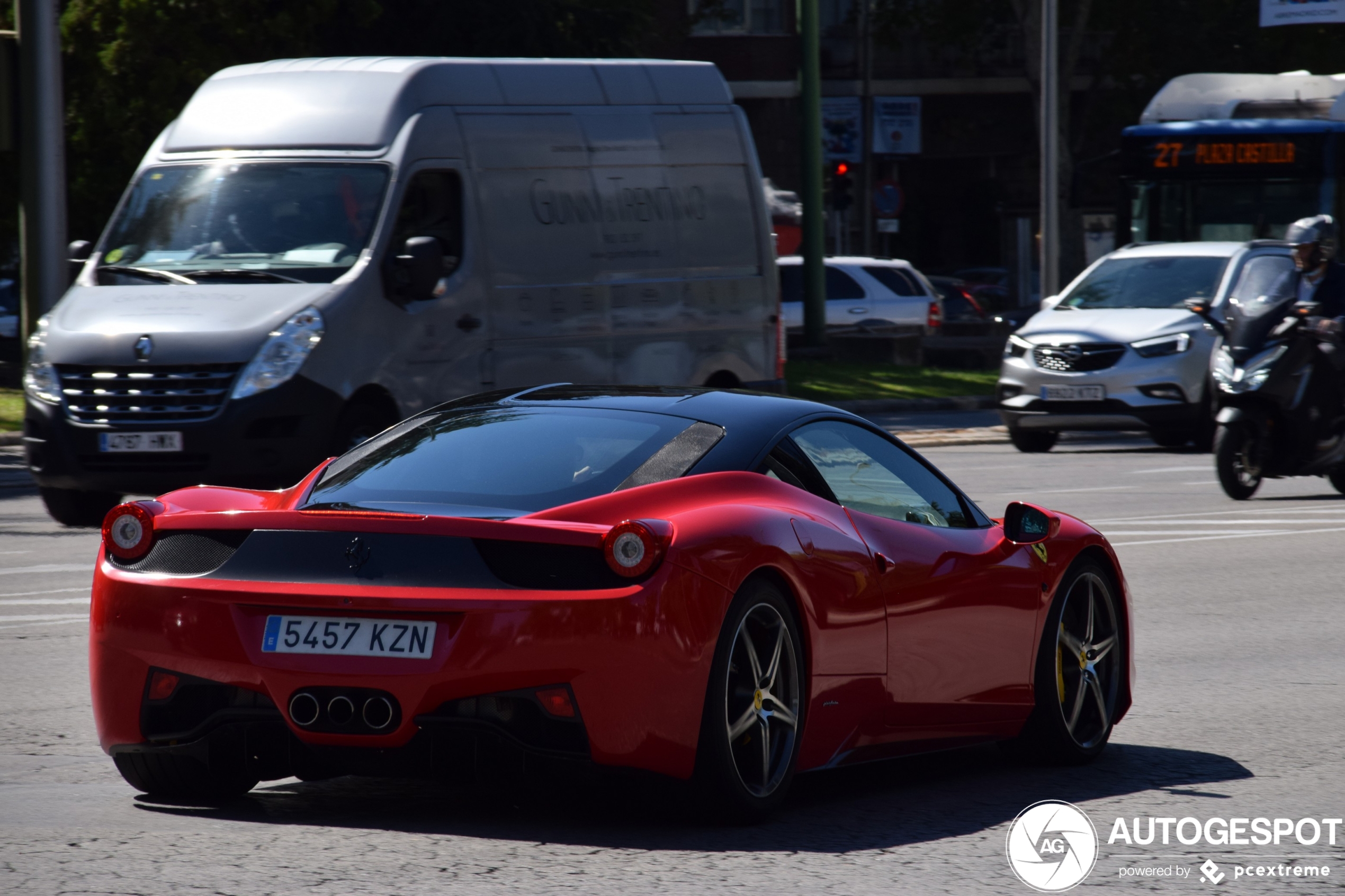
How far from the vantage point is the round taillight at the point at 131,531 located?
5930 millimetres

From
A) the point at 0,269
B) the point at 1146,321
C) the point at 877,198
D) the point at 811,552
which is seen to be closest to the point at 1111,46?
the point at 877,198

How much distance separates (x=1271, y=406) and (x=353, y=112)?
6.63 meters

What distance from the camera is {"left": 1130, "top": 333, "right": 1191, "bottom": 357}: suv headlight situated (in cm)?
2027

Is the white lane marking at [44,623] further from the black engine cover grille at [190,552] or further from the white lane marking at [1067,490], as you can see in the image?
the white lane marking at [1067,490]

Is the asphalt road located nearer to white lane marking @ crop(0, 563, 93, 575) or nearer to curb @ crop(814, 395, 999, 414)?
white lane marking @ crop(0, 563, 93, 575)

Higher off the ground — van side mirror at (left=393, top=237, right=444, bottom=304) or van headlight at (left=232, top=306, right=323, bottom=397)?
van side mirror at (left=393, top=237, right=444, bottom=304)

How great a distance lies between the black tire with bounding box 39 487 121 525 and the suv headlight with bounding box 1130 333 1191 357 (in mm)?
9950

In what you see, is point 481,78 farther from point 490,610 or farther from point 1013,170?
point 1013,170

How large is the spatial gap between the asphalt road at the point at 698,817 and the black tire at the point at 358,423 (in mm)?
3670

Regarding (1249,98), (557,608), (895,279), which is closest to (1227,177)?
(1249,98)

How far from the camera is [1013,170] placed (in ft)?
218

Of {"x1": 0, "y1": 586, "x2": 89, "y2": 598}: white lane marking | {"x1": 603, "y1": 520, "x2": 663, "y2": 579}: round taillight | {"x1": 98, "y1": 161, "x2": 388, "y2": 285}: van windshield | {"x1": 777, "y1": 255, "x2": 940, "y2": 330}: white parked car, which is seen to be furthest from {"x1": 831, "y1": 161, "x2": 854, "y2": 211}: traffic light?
{"x1": 603, "y1": 520, "x2": 663, "y2": 579}: round taillight

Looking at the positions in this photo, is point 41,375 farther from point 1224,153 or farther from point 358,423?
point 1224,153

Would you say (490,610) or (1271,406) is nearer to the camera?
(490,610)
